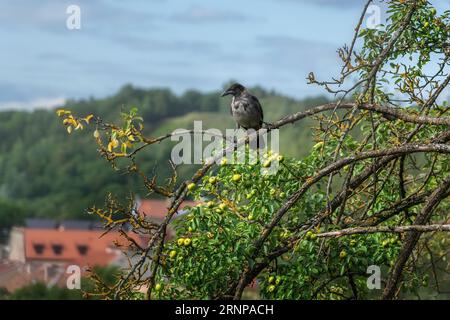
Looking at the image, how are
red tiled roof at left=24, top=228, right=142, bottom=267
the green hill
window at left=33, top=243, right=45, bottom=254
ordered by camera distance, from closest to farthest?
red tiled roof at left=24, top=228, right=142, bottom=267 → window at left=33, top=243, right=45, bottom=254 → the green hill

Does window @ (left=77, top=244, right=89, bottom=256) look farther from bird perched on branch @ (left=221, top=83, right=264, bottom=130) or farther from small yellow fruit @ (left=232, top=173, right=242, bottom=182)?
small yellow fruit @ (left=232, top=173, right=242, bottom=182)

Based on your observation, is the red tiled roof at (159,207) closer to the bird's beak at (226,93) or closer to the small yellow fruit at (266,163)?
the small yellow fruit at (266,163)

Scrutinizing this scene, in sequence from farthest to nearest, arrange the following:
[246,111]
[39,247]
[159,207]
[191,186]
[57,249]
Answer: [57,249] → [39,247] → [159,207] → [246,111] → [191,186]

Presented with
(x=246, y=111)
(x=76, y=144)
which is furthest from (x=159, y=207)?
(x=76, y=144)

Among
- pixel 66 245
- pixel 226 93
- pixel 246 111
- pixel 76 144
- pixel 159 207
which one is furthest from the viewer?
pixel 76 144

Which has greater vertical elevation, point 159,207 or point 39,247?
point 159,207

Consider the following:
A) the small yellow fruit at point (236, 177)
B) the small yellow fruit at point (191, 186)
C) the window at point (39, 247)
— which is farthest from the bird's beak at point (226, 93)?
the window at point (39, 247)

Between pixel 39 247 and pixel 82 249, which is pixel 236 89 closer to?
pixel 82 249

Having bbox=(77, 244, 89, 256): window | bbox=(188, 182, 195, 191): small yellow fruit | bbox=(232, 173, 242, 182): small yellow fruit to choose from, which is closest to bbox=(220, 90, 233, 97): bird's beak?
bbox=(232, 173, 242, 182): small yellow fruit

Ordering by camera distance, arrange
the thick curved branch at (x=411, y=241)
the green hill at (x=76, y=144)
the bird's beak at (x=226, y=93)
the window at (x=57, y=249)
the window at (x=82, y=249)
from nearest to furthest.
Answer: the thick curved branch at (x=411, y=241), the bird's beak at (x=226, y=93), the window at (x=82, y=249), the window at (x=57, y=249), the green hill at (x=76, y=144)

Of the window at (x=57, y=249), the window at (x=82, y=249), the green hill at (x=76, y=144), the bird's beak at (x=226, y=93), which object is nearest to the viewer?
the bird's beak at (x=226, y=93)
